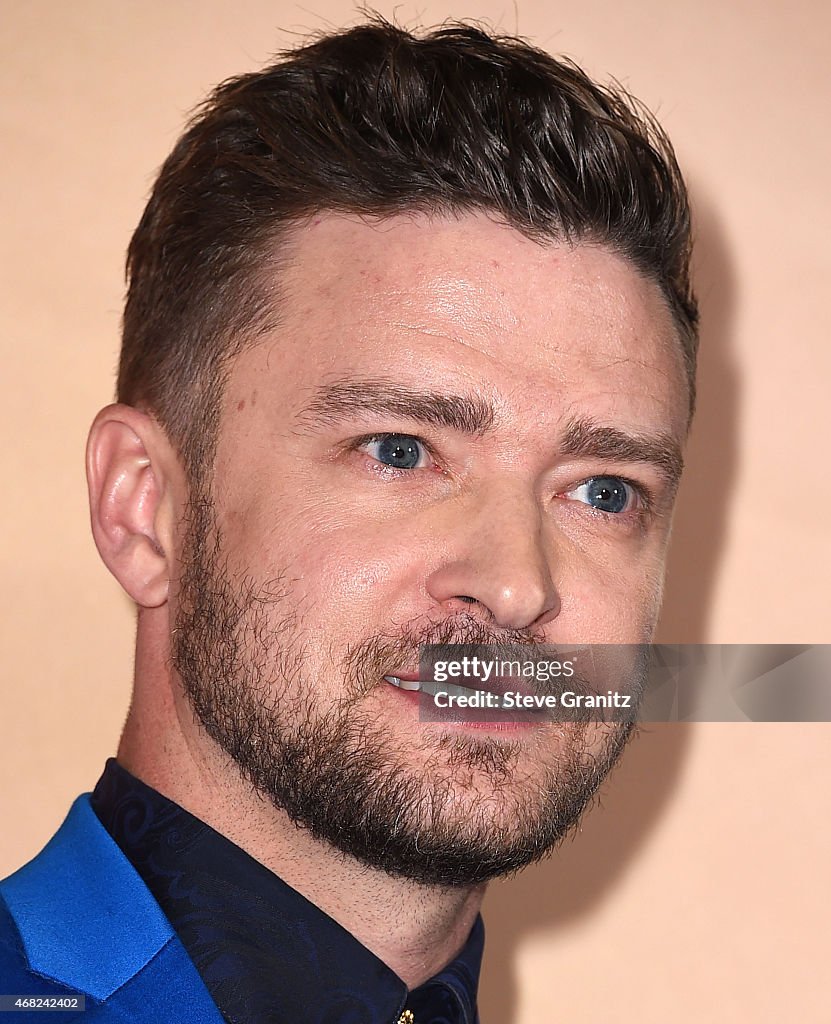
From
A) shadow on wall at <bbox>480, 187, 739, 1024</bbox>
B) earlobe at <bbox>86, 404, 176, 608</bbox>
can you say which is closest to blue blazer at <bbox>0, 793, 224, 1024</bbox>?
earlobe at <bbox>86, 404, 176, 608</bbox>

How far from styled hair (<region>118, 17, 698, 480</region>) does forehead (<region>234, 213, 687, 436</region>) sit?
0.02 metres

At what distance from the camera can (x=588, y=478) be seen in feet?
4.21

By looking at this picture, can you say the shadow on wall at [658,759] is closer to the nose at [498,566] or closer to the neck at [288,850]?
the neck at [288,850]

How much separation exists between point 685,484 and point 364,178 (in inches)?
30.8

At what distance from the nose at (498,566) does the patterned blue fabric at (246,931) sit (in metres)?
0.29

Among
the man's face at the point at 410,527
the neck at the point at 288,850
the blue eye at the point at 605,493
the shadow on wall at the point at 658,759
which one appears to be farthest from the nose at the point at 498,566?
the shadow on wall at the point at 658,759

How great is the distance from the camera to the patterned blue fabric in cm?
115

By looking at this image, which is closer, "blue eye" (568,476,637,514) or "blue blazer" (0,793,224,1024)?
"blue blazer" (0,793,224,1024)

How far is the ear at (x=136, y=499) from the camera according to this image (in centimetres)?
132

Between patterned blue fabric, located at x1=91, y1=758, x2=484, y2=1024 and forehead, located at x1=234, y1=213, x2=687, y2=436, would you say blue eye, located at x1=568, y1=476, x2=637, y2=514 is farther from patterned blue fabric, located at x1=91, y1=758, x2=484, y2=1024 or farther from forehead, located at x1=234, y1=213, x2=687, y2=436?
patterned blue fabric, located at x1=91, y1=758, x2=484, y2=1024

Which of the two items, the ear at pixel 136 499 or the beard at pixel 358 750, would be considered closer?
the beard at pixel 358 750

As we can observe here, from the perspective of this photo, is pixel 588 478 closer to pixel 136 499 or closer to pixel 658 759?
pixel 136 499

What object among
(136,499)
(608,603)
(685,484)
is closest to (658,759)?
(685,484)

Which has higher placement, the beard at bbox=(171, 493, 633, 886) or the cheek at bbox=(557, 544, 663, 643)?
the cheek at bbox=(557, 544, 663, 643)
